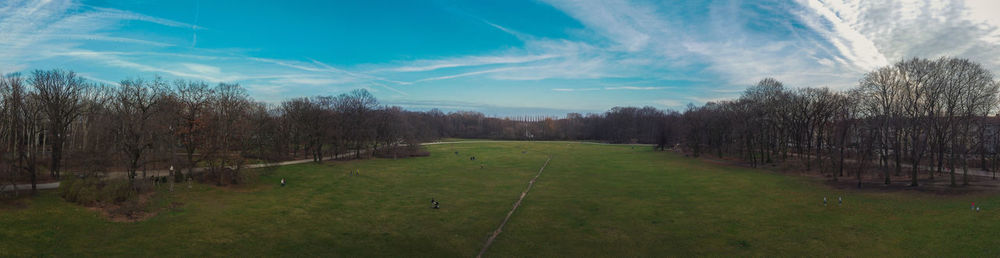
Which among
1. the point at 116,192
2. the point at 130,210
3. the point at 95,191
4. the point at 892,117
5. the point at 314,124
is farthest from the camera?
the point at 314,124

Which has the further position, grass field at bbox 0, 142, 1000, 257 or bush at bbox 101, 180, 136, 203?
bush at bbox 101, 180, 136, 203

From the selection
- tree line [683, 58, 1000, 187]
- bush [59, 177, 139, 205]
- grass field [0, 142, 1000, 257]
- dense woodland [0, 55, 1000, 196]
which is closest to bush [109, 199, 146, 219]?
grass field [0, 142, 1000, 257]

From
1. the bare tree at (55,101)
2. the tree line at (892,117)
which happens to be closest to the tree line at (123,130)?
the bare tree at (55,101)

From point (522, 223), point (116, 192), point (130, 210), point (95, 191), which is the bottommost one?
point (522, 223)

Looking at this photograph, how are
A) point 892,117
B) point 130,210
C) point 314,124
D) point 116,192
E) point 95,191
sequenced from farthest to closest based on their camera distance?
point 314,124
point 892,117
point 116,192
point 95,191
point 130,210

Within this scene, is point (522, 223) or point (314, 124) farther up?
point (314, 124)

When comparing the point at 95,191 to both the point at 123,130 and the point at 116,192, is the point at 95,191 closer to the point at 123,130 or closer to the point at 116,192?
the point at 116,192

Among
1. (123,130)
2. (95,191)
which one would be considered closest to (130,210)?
(95,191)

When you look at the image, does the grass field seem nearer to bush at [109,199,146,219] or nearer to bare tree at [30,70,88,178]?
bush at [109,199,146,219]

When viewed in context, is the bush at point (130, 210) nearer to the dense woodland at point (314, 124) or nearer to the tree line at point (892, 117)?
the dense woodland at point (314, 124)

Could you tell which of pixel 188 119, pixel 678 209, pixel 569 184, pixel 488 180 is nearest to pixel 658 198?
pixel 678 209
